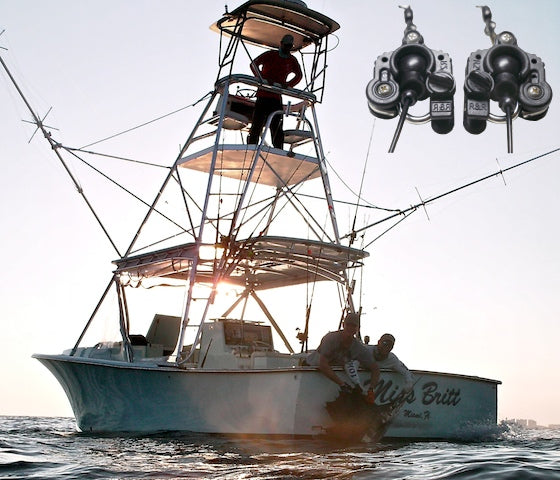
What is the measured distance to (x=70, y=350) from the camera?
59.6 ft

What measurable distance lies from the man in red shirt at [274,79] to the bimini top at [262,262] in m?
2.64

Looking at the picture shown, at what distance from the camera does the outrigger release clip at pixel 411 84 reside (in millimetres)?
29875

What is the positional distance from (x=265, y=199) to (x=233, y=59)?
2879 millimetres

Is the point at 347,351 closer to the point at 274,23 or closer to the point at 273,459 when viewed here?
the point at 273,459

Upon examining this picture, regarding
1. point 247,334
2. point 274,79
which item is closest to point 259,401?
point 247,334

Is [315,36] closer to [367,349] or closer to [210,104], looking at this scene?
[210,104]

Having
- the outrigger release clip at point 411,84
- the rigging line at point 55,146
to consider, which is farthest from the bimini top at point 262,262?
the outrigger release clip at point 411,84

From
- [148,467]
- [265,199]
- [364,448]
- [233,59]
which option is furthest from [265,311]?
[148,467]

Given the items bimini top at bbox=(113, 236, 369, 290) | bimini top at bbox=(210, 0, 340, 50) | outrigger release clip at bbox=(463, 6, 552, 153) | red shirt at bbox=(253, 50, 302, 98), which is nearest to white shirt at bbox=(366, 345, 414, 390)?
Answer: bimini top at bbox=(113, 236, 369, 290)

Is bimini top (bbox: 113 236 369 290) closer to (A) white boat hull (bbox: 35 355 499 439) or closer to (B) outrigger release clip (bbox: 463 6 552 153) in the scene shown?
(A) white boat hull (bbox: 35 355 499 439)

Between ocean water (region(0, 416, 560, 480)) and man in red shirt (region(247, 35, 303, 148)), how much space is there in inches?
257

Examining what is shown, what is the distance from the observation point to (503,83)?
96.8 ft

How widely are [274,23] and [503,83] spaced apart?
13884 mm

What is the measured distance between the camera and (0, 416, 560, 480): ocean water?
28.4ft
